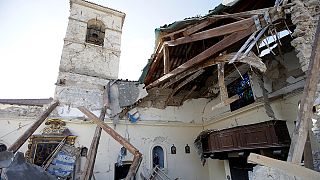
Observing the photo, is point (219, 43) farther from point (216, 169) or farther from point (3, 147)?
point (3, 147)

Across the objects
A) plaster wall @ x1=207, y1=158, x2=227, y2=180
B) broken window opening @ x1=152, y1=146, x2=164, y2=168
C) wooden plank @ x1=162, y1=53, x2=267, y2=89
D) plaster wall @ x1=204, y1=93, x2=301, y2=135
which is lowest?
plaster wall @ x1=207, y1=158, x2=227, y2=180

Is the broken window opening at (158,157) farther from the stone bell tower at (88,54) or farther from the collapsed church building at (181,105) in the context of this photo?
the stone bell tower at (88,54)

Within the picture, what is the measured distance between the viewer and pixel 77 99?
1006 cm

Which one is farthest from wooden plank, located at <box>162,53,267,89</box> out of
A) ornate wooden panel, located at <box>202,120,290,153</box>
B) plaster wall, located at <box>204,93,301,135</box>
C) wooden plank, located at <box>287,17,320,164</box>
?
plaster wall, located at <box>204,93,301,135</box>

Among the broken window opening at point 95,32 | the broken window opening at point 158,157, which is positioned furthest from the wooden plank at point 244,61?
the broken window opening at point 95,32

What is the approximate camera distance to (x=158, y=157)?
1052 centimetres

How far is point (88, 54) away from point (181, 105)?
610cm

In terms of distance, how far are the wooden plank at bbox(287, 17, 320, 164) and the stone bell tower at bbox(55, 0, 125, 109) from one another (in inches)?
353

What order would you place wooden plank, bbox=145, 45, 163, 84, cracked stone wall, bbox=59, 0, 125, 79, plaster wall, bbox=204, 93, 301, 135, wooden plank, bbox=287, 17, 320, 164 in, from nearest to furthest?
wooden plank, bbox=287, 17, 320, 164 → plaster wall, bbox=204, 93, 301, 135 → wooden plank, bbox=145, 45, 163, 84 → cracked stone wall, bbox=59, 0, 125, 79

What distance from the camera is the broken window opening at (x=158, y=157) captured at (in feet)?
33.9

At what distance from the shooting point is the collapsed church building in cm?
463

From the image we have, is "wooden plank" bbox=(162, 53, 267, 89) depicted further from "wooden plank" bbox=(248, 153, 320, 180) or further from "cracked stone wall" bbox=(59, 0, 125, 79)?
"cracked stone wall" bbox=(59, 0, 125, 79)

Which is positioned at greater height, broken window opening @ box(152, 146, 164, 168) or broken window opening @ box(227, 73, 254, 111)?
broken window opening @ box(227, 73, 254, 111)

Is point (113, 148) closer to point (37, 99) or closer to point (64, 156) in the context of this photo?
point (64, 156)
